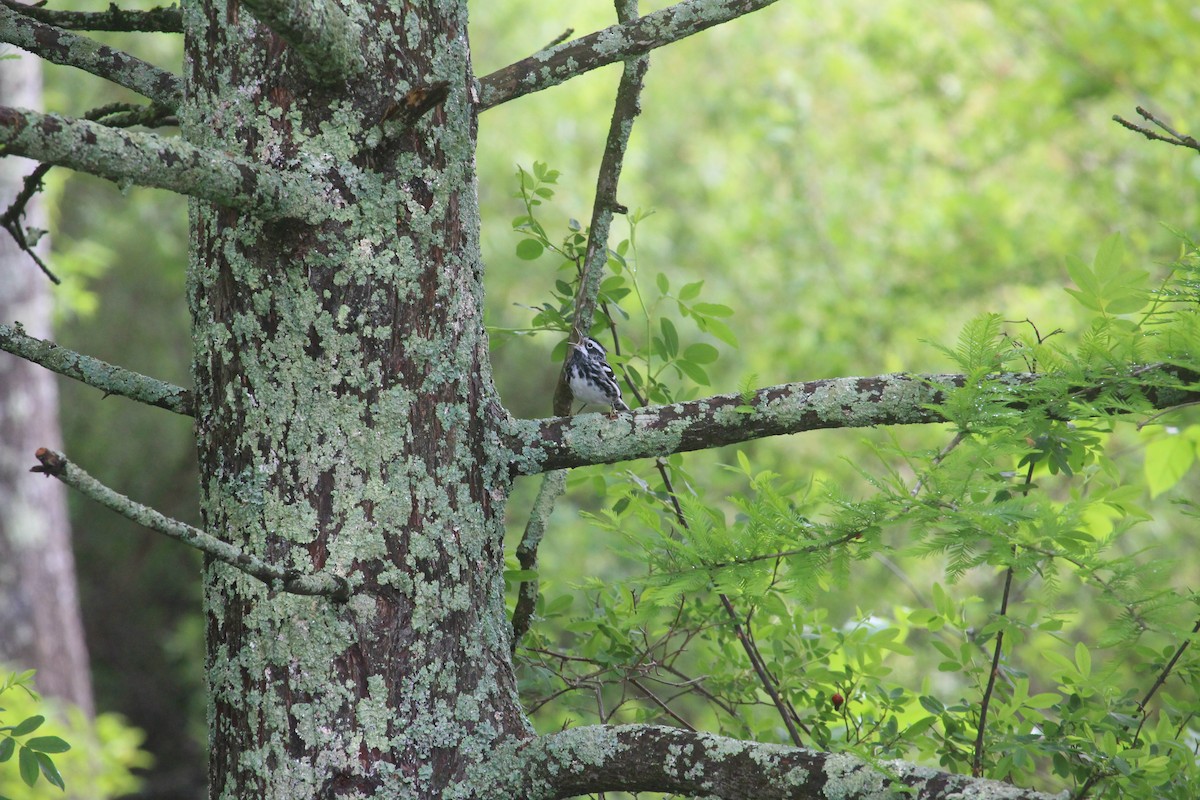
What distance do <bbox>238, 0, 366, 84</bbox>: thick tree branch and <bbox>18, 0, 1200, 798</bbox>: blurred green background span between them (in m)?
6.40

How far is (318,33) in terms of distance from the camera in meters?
1.53

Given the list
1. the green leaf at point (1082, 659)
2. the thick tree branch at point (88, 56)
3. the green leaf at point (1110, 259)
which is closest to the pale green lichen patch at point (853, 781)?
the green leaf at point (1082, 659)

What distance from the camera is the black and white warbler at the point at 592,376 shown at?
8.09 feet

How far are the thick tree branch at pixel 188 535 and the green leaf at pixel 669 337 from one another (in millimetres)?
1057

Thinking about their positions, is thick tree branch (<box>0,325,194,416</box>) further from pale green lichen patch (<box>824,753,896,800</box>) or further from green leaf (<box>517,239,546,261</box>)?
pale green lichen patch (<box>824,753,896,800</box>)

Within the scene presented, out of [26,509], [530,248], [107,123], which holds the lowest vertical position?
[530,248]

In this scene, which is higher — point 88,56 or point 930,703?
point 88,56

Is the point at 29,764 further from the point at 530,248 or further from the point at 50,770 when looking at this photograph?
the point at 530,248

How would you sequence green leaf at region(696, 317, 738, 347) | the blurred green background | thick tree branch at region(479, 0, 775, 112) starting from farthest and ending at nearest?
the blurred green background, green leaf at region(696, 317, 738, 347), thick tree branch at region(479, 0, 775, 112)

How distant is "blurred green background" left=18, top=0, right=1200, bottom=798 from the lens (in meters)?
8.67

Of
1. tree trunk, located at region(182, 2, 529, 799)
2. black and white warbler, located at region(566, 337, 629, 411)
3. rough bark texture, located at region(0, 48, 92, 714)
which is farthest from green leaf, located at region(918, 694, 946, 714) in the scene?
rough bark texture, located at region(0, 48, 92, 714)

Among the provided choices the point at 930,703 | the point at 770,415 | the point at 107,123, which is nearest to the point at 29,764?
the point at 107,123

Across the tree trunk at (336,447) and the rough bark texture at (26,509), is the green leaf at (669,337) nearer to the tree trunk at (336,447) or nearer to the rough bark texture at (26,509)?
the tree trunk at (336,447)

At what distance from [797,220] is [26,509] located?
7.93 m
